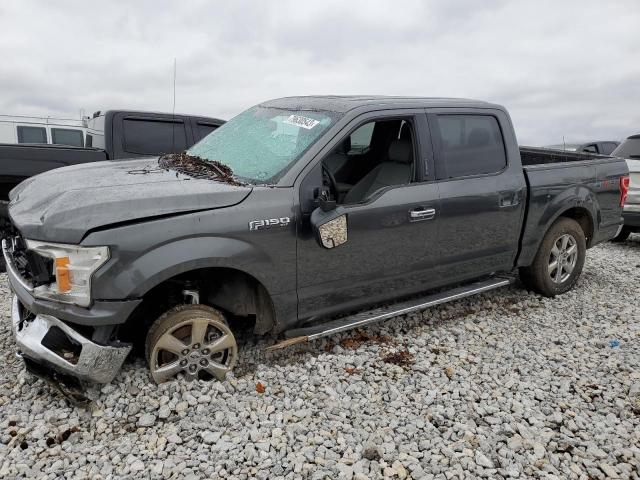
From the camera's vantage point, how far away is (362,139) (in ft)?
14.4

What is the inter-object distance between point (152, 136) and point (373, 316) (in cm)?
464

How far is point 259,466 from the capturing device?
8.36 ft

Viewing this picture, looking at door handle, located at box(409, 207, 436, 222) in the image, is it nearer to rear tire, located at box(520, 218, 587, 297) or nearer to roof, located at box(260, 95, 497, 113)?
roof, located at box(260, 95, 497, 113)

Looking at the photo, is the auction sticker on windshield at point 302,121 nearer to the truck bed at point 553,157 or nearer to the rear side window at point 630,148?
the truck bed at point 553,157

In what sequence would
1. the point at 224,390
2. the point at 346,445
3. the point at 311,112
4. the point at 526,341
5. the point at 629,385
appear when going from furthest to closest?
the point at 526,341
the point at 311,112
the point at 629,385
the point at 224,390
the point at 346,445

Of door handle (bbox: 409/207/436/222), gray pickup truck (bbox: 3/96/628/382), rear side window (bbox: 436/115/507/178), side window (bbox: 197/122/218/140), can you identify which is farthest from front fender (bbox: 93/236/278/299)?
side window (bbox: 197/122/218/140)

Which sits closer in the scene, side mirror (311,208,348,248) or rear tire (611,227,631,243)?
side mirror (311,208,348,248)

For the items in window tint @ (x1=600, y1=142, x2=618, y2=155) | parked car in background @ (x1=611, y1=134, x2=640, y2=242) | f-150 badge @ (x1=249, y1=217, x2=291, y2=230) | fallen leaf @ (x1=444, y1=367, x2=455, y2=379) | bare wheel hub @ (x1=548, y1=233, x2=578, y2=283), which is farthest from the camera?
window tint @ (x1=600, y1=142, x2=618, y2=155)

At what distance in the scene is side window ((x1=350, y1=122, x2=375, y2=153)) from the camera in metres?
4.16

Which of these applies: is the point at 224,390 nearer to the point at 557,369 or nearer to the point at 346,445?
the point at 346,445

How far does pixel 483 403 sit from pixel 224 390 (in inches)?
65.4

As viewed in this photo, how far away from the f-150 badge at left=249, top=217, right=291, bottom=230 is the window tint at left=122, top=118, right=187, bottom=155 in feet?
13.5

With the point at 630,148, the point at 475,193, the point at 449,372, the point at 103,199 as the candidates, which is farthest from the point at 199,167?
the point at 630,148

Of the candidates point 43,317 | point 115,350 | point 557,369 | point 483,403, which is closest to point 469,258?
point 557,369
